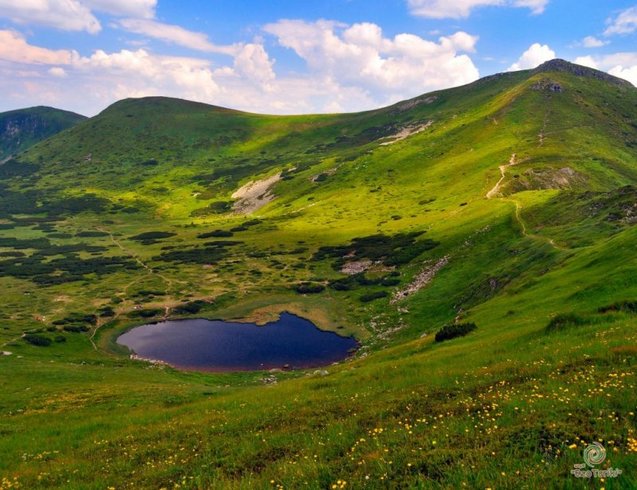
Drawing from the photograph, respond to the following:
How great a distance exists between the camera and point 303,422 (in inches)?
733

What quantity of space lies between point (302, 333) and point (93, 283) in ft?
225

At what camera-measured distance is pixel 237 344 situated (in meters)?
83.2

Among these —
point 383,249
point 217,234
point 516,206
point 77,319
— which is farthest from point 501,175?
point 77,319

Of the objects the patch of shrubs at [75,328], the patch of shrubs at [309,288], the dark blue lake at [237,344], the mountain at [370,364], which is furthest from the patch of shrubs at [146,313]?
the patch of shrubs at [309,288]

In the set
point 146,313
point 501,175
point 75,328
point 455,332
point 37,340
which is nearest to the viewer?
point 455,332

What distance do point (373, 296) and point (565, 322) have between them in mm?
71697

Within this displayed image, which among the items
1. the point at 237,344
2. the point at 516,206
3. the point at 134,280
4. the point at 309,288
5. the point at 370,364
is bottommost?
the point at 237,344

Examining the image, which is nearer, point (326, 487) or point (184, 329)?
point (326, 487)

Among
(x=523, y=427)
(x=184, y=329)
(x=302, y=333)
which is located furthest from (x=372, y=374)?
(x=184, y=329)

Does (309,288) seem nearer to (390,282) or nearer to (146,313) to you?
(390,282)

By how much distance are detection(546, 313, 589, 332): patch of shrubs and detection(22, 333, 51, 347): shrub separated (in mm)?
77574

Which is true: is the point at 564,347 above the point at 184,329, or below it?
above

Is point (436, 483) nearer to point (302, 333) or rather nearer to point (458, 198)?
point (302, 333)

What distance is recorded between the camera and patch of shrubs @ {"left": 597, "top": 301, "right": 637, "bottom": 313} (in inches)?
1118
